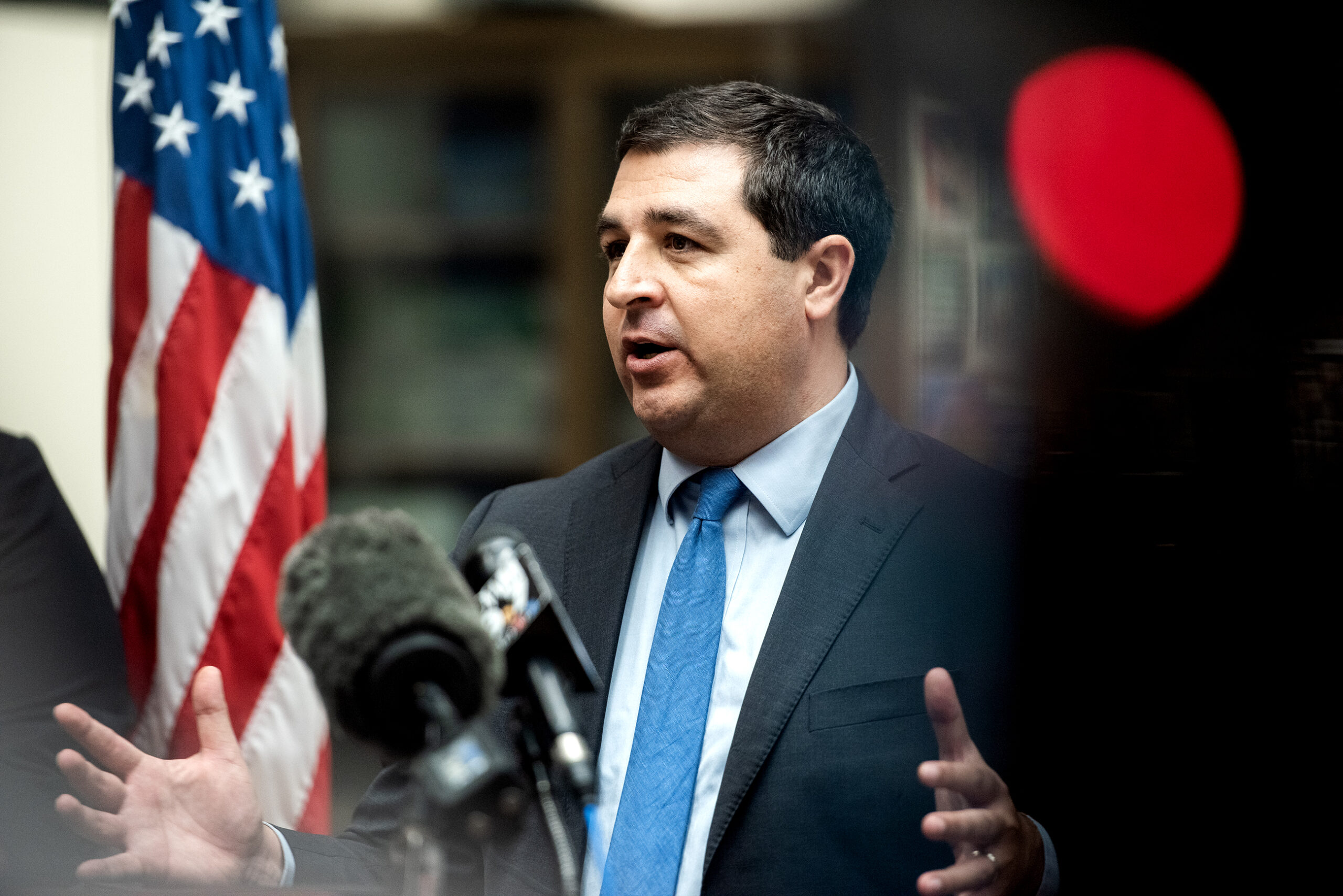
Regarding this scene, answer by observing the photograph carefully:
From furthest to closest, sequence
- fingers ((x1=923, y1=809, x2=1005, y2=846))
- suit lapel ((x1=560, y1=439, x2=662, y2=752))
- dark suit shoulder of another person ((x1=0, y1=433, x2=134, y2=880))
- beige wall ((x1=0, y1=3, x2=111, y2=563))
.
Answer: beige wall ((x1=0, y1=3, x2=111, y2=563))
dark suit shoulder of another person ((x1=0, y1=433, x2=134, y2=880))
suit lapel ((x1=560, y1=439, x2=662, y2=752))
fingers ((x1=923, y1=809, x2=1005, y2=846))

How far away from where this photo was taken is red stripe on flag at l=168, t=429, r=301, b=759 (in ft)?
7.45

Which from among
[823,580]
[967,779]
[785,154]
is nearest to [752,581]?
[823,580]

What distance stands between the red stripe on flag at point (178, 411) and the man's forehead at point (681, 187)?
99cm

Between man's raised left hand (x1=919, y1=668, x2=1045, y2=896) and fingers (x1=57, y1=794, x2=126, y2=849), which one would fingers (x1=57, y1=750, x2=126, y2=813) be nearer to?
fingers (x1=57, y1=794, x2=126, y2=849)

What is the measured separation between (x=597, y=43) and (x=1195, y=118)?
9.08 ft

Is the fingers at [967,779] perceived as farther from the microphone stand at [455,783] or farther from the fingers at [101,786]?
the fingers at [101,786]

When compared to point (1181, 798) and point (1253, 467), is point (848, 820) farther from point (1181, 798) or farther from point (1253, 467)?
point (1253, 467)

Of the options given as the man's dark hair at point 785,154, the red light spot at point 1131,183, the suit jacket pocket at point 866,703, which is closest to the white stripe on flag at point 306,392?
the man's dark hair at point 785,154

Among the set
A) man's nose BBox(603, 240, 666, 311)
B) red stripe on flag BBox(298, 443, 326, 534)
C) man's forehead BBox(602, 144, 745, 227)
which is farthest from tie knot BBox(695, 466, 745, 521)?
red stripe on flag BBox(298, 443, 326, 534)

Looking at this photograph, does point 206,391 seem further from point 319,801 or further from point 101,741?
point 101,741

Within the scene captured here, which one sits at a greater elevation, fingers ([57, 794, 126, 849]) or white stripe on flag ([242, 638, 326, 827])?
fingers ([57, 794, 126, 849])

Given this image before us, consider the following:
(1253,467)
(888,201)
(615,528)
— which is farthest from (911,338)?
(1253,467)

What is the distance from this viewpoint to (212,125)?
2.30m

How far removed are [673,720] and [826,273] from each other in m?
0.75
